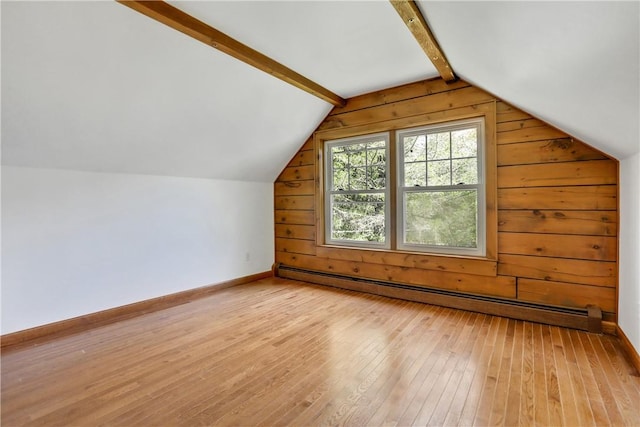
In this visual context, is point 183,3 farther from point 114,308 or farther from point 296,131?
point 114,308

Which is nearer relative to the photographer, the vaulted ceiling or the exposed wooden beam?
the vaulted ceiling

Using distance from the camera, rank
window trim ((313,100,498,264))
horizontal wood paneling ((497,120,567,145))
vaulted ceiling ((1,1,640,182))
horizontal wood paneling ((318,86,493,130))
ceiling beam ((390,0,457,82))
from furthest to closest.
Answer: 1. horizontal wood paneling ((318,86,493,130))
2. window trim ((313,100,498,264))
3. horizontal wood paneling ((497,120,567,145))
4. ceiling beam ((390,0,457,82))
5. vaulted ceiling ((1,1,640,182))

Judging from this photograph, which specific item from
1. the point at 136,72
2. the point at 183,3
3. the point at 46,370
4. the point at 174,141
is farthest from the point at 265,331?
the point at 183,3

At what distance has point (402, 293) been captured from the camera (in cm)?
358

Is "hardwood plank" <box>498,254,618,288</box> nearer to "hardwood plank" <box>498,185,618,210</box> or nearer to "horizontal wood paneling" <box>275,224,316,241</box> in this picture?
"hardwood plank" <box>498,185,618,210</box>

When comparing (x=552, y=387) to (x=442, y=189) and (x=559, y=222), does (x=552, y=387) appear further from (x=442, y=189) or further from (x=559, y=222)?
(x=442, y=189)

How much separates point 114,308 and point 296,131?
2.84 m

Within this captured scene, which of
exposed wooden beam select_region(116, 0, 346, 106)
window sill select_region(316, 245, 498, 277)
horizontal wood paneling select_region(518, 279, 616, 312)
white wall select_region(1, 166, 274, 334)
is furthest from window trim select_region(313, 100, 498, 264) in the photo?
white wall select_region(1, 166, 274, 334)

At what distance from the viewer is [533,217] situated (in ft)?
9.52

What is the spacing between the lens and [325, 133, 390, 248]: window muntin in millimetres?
3877

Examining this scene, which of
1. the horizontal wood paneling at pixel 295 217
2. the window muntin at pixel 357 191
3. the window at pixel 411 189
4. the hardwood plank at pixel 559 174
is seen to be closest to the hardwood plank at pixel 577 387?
the window at pixel 411 189

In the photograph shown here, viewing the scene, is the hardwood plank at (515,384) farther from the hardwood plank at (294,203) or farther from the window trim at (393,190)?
the hardwood plank at (294,203)

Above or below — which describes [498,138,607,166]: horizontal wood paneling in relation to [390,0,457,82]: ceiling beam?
below

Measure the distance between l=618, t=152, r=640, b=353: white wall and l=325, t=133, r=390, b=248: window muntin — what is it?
2.07 m
